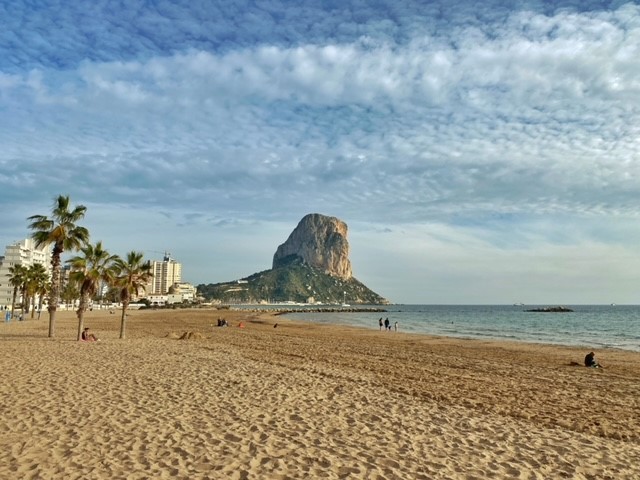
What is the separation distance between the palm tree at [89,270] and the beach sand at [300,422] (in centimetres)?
863

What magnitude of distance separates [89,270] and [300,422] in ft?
70.0

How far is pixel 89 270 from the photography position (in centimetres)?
2675

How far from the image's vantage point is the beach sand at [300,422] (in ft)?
23.0

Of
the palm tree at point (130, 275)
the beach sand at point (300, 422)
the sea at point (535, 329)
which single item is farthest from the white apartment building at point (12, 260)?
the beach sand at point (300, 422)

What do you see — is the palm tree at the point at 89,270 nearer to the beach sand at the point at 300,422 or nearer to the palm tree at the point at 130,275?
the palm tree at the point at 130,275

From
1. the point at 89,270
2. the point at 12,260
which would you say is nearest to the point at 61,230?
the point at 89,270

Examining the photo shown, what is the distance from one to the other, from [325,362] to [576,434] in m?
12.0

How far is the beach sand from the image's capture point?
702 cm

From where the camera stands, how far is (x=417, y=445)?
8180 mm

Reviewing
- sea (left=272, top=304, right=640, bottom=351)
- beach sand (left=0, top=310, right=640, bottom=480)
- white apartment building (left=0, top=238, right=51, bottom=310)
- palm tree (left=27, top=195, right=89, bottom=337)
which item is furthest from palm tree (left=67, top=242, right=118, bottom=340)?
white apartment building (left=0, top=238, right=51, bottom=310)

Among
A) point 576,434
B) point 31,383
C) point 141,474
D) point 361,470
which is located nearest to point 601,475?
point 576,434

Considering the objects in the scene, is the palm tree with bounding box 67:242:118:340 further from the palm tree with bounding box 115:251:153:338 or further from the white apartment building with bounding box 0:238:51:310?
the white apartment building with bounding box 0:238:51:310

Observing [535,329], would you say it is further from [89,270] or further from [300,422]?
[300,422]

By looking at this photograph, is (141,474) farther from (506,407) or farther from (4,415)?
(506,407)
